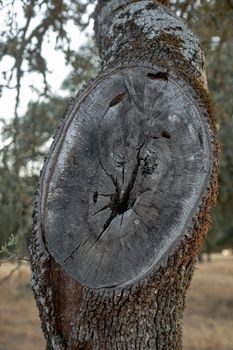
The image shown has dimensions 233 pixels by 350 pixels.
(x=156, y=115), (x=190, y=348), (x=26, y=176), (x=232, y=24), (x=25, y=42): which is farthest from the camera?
(x=190, y=348)

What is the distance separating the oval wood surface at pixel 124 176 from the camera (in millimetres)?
2842

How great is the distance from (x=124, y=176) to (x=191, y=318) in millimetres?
13786

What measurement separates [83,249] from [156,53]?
1063 mm

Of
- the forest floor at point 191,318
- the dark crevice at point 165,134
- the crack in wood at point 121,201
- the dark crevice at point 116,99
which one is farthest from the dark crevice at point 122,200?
the forest floor at point 191,318

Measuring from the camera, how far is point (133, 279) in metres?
2.81

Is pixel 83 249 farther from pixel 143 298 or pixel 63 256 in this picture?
pixel 143 298

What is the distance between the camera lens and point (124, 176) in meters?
3.01

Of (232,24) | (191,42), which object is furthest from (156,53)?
(232,24)

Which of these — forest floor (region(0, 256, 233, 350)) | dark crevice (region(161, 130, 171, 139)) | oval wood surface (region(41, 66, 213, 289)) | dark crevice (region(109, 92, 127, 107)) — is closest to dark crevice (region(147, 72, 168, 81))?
oval wood surface (region(41, 66, 213, 289))

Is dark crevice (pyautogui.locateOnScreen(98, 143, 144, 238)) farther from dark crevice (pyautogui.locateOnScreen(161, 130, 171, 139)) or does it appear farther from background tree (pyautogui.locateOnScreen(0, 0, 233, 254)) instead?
background tree (pyautogui.locateOnScreen(0, 0, 233, 254))

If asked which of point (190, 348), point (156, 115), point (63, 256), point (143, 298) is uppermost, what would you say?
point (156, 115)

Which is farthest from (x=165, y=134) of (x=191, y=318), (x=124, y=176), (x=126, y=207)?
(x=191, y=318)

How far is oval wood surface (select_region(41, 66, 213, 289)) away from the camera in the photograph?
2.84m

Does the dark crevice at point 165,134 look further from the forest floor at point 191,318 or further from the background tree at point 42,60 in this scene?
the forest floor at point 191,318
